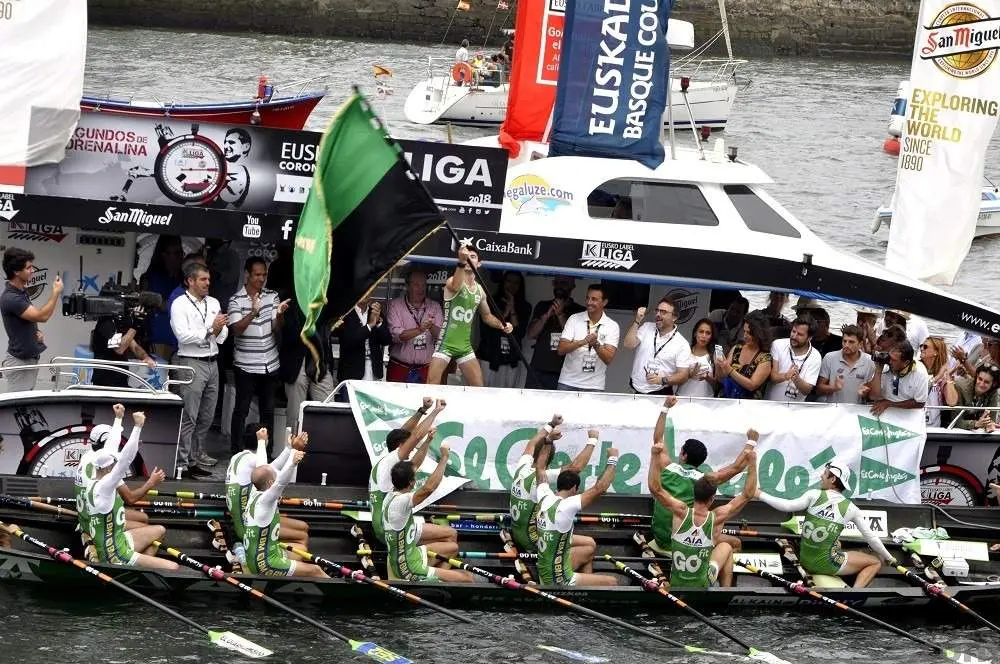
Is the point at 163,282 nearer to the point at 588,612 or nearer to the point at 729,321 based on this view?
the point at 588,612

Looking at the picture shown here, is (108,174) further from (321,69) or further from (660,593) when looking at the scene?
(321,69)

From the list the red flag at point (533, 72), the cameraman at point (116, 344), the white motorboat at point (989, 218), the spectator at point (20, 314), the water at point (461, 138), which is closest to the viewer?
the water at point (461, 138)

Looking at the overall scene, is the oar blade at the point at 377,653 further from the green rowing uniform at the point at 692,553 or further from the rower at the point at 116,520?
the green rowing uniform at the point at 692,553

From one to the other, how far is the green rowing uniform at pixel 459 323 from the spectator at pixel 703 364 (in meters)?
2.16

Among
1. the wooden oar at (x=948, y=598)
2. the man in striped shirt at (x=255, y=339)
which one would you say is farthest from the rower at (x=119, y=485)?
the wooden oar at (x=948, y=598)

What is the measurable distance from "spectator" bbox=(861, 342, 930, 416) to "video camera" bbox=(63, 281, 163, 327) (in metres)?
7.04

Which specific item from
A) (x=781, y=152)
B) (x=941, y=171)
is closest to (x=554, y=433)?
(x=941, y=171)

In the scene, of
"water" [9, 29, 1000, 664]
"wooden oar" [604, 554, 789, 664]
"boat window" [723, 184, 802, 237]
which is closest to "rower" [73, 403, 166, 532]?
"water" [9, 29, 1000, 664]

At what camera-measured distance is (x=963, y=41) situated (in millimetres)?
18984

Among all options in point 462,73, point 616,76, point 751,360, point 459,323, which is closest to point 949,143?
point 616,76

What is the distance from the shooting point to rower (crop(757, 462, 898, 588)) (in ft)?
50.4

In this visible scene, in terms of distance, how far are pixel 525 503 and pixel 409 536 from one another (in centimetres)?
120

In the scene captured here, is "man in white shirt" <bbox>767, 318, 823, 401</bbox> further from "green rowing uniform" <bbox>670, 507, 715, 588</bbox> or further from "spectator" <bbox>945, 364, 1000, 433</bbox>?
"green rowing uniform" <bbox>670, 507, 715, 588</bbox>

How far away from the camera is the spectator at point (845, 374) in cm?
1670
